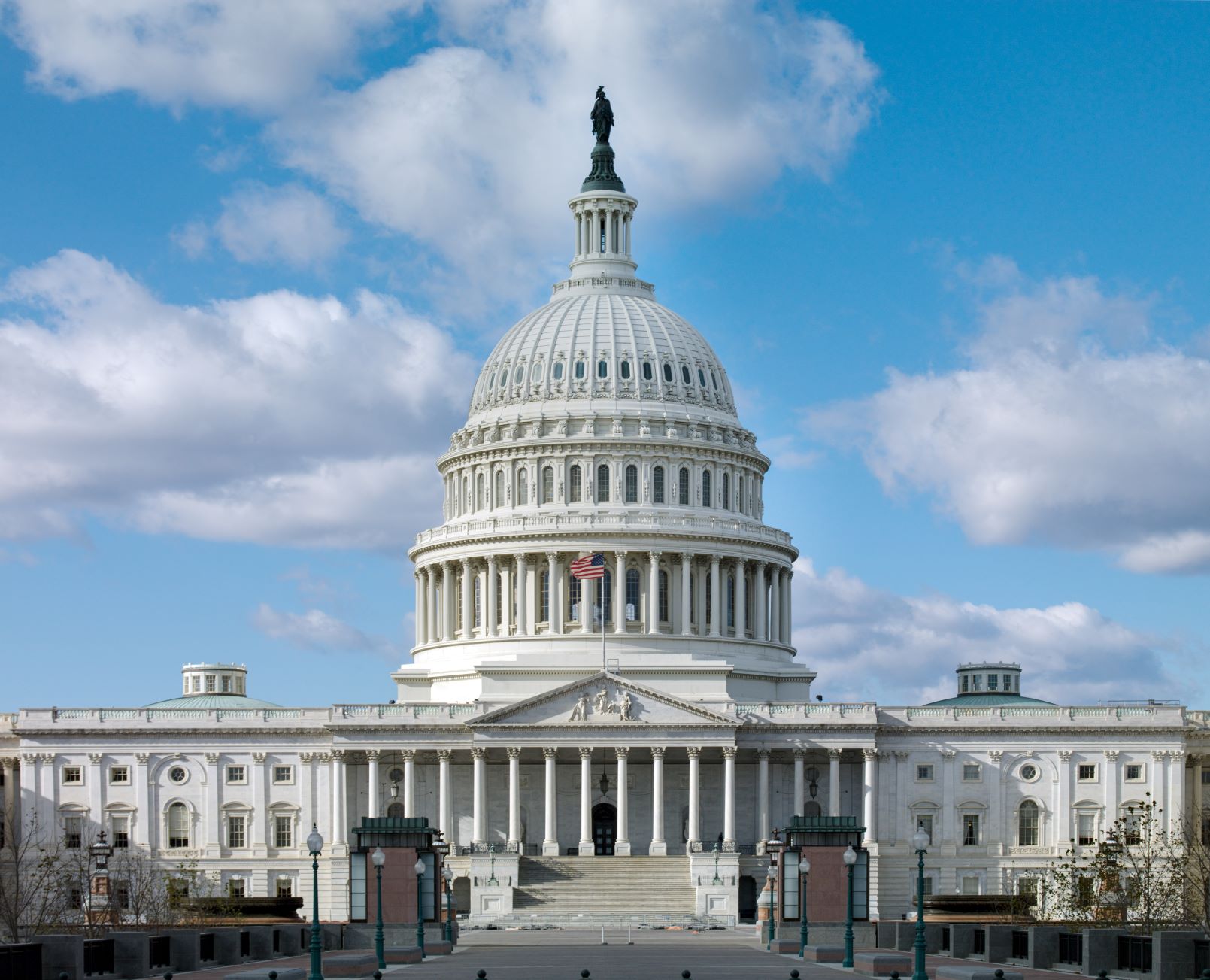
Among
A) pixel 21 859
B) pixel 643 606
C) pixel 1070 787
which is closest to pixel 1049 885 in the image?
pixel 1070 787

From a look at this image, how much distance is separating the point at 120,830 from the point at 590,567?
Answer: 3350 cm

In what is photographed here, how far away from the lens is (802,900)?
91062 millimetres

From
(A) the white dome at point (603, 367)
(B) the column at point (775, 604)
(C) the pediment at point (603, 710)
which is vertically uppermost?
(A) the white dome at point (603, 367)

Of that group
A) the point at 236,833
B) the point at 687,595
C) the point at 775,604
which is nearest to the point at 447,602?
the point at 687,595

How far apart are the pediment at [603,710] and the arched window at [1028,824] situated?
63.0 feet

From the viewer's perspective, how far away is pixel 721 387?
6565 inches

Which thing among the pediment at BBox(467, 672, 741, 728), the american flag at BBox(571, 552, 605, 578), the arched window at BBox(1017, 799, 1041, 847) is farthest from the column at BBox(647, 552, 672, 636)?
the arched window at BBox(1017, 799, 1041, 847)

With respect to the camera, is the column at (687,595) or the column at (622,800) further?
the column at (687,595)

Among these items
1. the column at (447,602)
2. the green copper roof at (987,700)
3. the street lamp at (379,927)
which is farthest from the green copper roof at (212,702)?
the street lamp at (379,927)

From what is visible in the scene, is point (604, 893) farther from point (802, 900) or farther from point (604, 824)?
point (802, 900)

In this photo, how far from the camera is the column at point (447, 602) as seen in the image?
160 m

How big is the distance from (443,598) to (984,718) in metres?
38.5

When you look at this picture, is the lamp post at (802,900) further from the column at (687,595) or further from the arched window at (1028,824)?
the column at (687,595)

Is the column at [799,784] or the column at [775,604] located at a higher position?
the column at [775,604]
